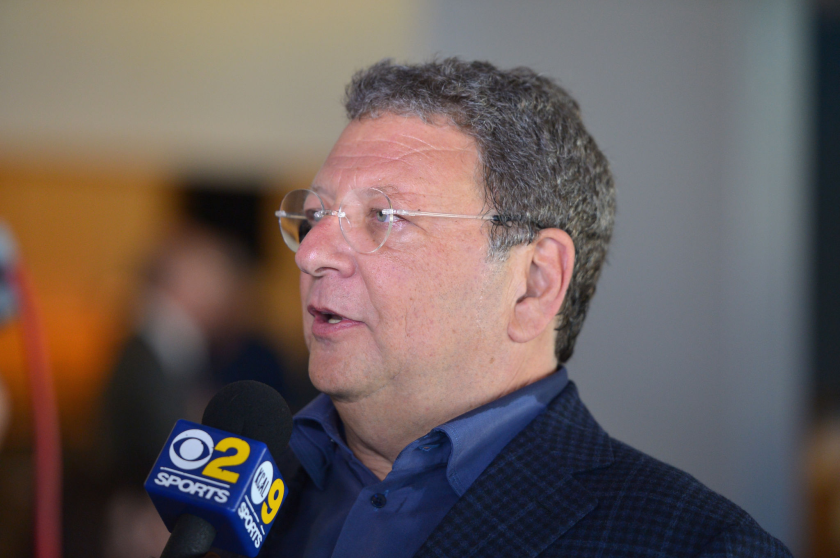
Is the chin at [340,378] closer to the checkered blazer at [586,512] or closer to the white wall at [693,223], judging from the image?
the checkered blazer at [586,512]

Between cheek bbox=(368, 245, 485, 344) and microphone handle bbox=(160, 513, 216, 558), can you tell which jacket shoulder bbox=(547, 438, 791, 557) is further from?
microphone handle bbox=(160, 513, 216, 558)

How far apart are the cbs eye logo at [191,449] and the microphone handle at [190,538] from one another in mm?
70

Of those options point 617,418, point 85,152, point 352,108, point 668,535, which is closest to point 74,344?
point 85,152

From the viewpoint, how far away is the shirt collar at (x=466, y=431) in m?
1.11

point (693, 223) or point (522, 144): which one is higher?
point (522, 144)

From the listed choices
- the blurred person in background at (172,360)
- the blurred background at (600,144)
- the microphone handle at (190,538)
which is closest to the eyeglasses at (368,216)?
the microphone handle at (190,538)

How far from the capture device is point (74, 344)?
10.00ft

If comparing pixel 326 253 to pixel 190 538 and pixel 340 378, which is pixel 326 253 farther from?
pixel 190 538

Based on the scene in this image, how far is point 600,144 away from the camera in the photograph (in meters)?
3.10

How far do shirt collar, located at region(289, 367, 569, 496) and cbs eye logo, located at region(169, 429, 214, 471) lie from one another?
0.34 m

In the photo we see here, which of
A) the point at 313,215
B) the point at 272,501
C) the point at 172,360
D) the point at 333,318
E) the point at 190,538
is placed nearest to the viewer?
the point at 190,538

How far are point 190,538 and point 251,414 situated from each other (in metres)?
0.21

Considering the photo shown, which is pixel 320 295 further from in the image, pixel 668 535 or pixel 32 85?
pixel 32 85

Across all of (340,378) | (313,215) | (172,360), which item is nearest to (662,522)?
(340,378)
